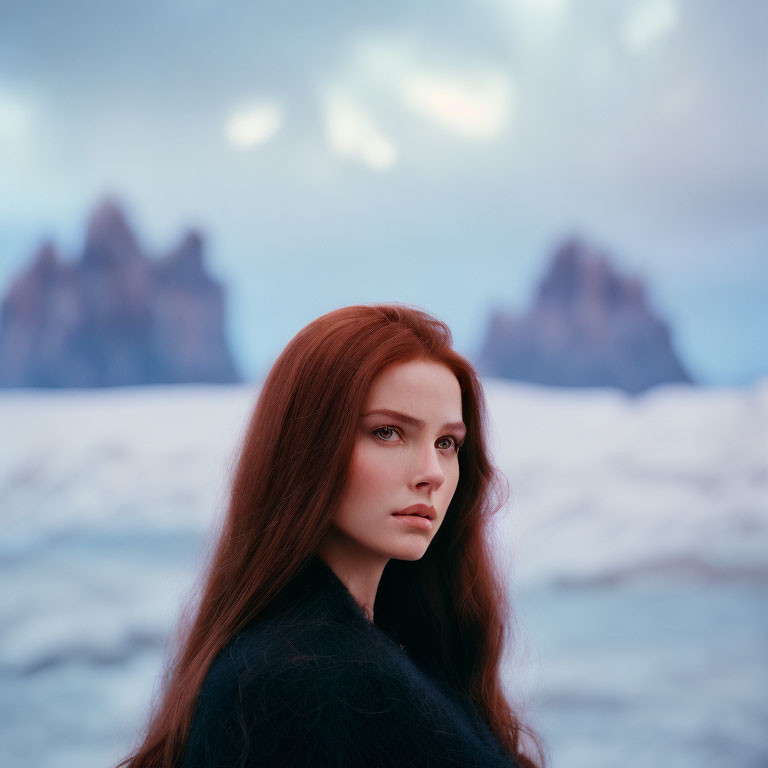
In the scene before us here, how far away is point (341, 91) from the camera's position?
442 cm

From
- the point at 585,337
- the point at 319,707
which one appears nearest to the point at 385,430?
the point at 319,707

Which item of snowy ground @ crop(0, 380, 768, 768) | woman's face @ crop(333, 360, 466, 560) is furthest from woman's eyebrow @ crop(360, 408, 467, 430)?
snowy ground @ crop(0, 380, 768, 768)

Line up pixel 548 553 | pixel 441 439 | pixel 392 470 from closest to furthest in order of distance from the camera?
pixel 392 470 → pixel 441 439 → pixel 548 553

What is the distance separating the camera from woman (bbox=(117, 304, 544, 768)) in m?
1.20

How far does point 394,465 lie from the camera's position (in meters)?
1.43

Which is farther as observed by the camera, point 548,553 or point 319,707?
point 548,553

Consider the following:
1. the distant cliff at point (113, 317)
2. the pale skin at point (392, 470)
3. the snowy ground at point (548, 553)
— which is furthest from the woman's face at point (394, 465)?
the distant cliff at point (113, 317)

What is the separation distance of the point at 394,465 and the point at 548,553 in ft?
10.1

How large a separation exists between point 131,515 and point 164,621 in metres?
0.55

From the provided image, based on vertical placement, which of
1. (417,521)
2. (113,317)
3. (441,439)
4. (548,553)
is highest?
(113,317)

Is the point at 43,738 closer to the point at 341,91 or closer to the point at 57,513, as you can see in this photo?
the point at 57,513

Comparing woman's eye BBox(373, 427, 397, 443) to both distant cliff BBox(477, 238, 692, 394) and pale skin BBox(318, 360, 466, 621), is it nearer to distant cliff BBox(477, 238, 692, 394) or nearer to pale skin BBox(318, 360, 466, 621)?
pale skin BBox(318, 360, 466, 621)

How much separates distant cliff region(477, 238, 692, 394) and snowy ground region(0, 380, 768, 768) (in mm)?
121

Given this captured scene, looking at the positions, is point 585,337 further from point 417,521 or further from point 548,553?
point 417,521
